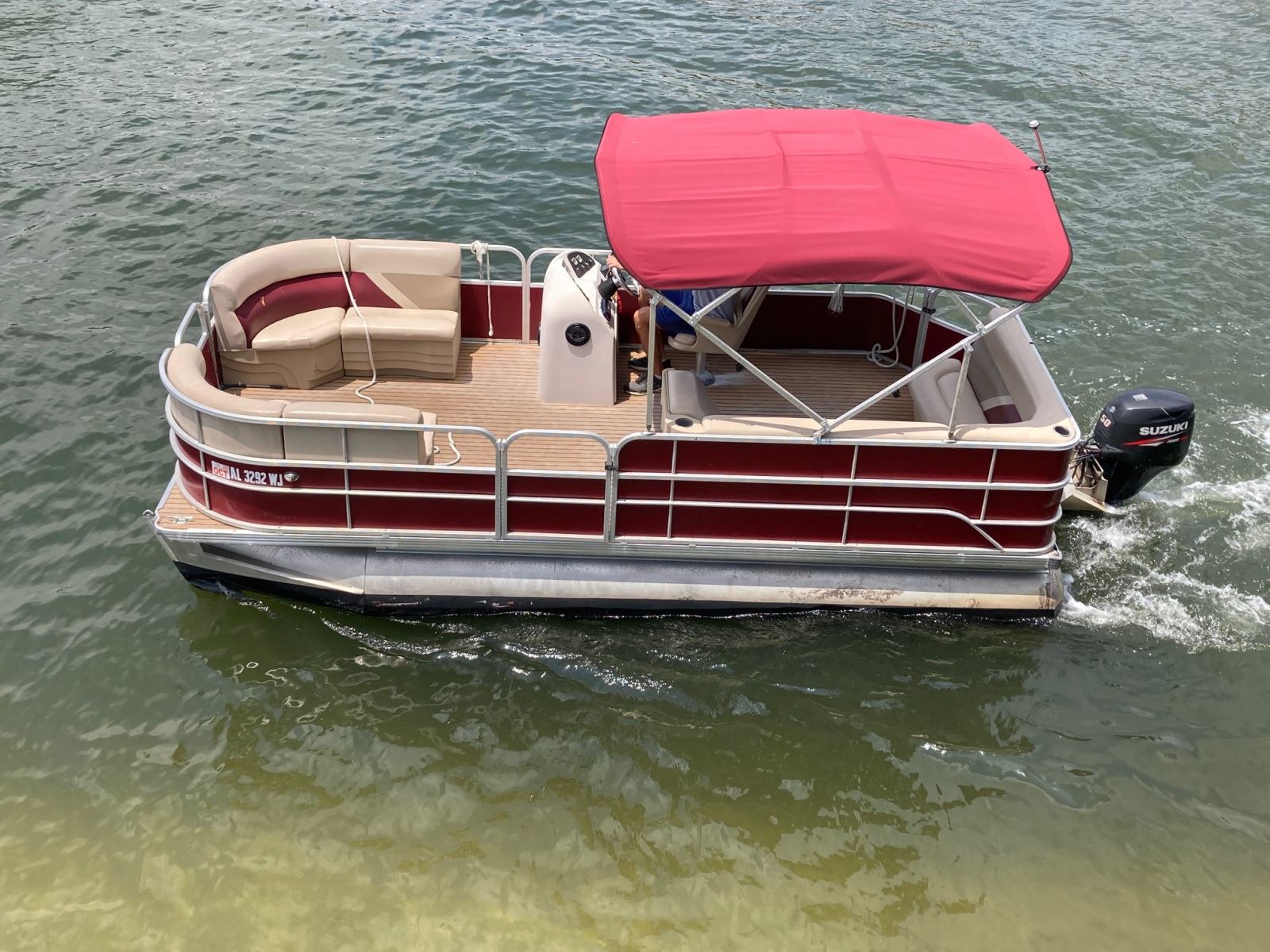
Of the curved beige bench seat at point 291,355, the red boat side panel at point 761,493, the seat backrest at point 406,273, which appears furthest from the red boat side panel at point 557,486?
the seat backrest at point 406,273

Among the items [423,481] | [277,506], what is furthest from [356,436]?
[277,506]

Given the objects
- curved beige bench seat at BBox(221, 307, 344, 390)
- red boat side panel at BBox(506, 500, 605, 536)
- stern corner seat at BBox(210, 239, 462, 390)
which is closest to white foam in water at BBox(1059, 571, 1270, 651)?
red boat side panel at BBox(506, 500, 605, 536)

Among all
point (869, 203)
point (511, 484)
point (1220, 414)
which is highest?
point (869, 203)

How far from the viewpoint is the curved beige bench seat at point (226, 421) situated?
8.90 m

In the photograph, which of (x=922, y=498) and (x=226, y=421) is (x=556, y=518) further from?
(x=922, y=498)

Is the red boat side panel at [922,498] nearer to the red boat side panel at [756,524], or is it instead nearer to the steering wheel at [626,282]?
the red boat side panel at [756,524]

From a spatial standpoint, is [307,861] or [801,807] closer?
[307,861]

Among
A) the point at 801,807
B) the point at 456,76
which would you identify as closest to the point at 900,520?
the point at 801,807

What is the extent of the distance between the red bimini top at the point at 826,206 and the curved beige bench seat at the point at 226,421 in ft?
10.5

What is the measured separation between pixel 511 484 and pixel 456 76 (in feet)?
48.7

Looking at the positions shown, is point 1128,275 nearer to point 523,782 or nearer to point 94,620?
point 523,782

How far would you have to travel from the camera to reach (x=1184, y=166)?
1870cm

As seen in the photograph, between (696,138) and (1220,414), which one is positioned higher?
(696,138)

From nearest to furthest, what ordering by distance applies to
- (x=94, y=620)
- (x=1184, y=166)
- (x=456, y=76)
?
(x=94, y=620)
(x=1184, y=166)
(x=456, y=76)
